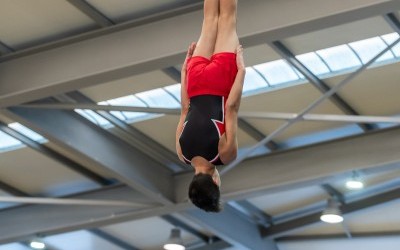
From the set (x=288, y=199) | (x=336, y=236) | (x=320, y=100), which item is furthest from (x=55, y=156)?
(x=336, y=236)

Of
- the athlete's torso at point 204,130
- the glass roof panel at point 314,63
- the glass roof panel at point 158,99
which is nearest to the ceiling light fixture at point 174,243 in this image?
the glass roof panel at point 158,99

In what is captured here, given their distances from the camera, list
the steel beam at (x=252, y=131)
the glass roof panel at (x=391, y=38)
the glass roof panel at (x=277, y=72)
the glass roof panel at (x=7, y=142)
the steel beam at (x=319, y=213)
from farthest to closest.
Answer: the steel beam at (x=319, y=213)
the glass roof panel at (x=7, y=142)
the steel beam at (x=252, y=131)
the glass roof panel at (x=277, y=72)
the glass roof panel at (x=391, y=38)

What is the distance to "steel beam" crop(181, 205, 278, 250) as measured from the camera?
52.7 feet

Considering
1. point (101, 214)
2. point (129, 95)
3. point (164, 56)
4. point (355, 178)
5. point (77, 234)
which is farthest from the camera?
point (77, 234)

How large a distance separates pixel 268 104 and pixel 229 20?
18.0 ft

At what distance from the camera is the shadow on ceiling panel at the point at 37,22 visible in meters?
11.4

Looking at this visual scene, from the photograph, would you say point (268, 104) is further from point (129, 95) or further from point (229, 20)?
point (229, 20)

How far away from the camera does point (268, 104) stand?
13578 millimetres

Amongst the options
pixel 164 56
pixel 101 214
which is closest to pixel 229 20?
pixel 164 56

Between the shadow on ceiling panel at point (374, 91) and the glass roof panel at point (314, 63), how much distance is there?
20 centimetres

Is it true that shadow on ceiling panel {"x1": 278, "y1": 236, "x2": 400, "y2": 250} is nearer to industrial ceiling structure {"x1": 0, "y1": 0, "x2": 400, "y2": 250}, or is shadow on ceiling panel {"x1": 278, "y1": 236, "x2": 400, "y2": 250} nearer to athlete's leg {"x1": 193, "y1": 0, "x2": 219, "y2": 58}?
industrial ceiling structure {"x1": 0, "y1": 0, "x2": 400, "y2": 250}

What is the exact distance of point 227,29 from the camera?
811 centimetres

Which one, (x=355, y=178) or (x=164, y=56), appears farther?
(x=355, y=178)

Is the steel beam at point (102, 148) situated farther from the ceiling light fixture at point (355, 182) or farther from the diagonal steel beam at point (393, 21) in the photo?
the diagonal steel beam at point (393, 21)
